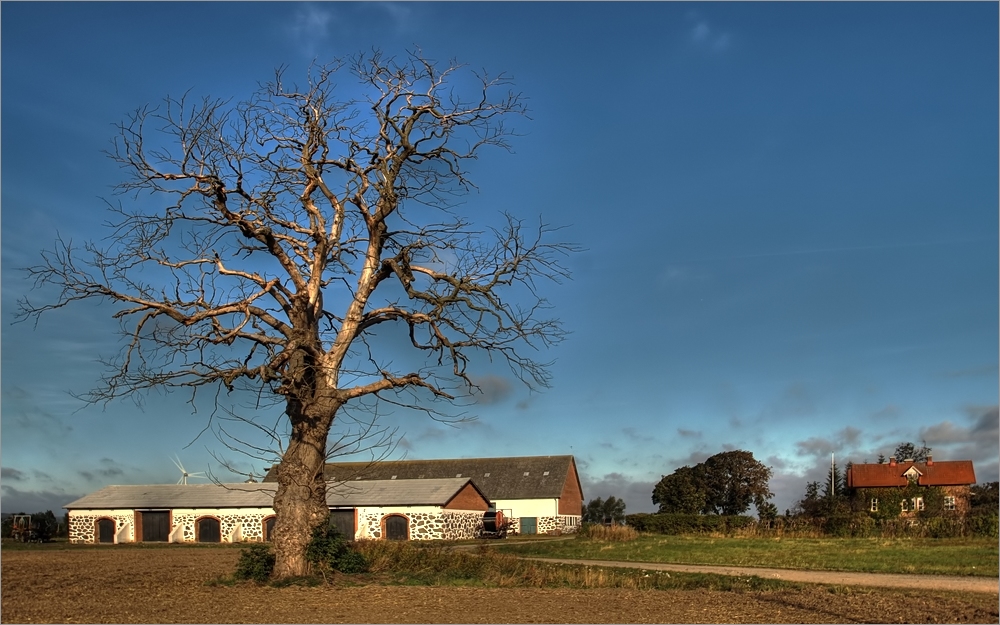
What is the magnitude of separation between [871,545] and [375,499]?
2450 centimetres

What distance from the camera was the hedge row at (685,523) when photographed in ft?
158

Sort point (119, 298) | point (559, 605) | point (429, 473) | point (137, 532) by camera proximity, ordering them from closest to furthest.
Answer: point (559, 605), point (119, 298), point (137, 532), point (429, 473)

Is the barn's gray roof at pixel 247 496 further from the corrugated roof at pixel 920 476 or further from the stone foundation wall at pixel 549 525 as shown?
the corrugated roof at pixel 920 476

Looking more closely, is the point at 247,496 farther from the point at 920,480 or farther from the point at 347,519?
the point at 920,480

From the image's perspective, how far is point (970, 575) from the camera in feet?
65.3

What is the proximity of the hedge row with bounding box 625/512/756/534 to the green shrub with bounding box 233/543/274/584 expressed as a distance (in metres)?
34.2

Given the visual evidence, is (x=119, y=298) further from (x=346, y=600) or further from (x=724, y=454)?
(x=724, y=454)

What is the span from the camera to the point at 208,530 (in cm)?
4944

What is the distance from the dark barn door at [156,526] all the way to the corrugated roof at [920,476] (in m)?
50.7

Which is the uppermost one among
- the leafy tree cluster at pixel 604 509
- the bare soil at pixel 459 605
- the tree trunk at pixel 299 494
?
the tree trunk at pixel 299 494

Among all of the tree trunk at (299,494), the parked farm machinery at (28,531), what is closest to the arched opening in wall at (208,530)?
the parked farm machinery at (28,531)

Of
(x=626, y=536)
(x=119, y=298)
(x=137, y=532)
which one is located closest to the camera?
(x=119, y=298)

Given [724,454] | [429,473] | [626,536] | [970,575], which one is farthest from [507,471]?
[970,575]

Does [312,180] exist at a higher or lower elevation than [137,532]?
higher
